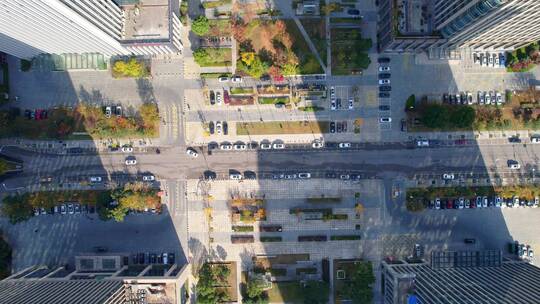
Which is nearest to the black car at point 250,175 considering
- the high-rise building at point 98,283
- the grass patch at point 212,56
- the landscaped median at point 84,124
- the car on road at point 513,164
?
the landscaped median at point 84,124

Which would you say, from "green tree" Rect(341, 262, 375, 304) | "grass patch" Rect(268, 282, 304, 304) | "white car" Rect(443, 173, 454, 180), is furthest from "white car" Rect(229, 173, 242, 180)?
"white car" Rect(443, 173, 454, 180)

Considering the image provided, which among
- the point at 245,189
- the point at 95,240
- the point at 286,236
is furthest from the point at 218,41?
the point at 95,240

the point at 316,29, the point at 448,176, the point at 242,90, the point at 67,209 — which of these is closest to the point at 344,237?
the point at 448,176

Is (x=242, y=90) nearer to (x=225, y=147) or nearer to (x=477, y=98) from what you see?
(x=225, y=147)

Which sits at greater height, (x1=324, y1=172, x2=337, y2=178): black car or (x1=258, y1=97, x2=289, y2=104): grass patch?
(x1=258, y1=97, x2=289, y2=104): grass patch

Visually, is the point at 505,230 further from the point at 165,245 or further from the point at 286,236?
the point at 165,245

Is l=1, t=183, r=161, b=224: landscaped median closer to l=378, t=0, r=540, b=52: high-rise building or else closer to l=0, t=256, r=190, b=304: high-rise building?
l=0, t=256, r=190, b=304: high-rise building

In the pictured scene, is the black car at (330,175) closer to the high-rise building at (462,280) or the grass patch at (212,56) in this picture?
the high-rise building at (462,280)
